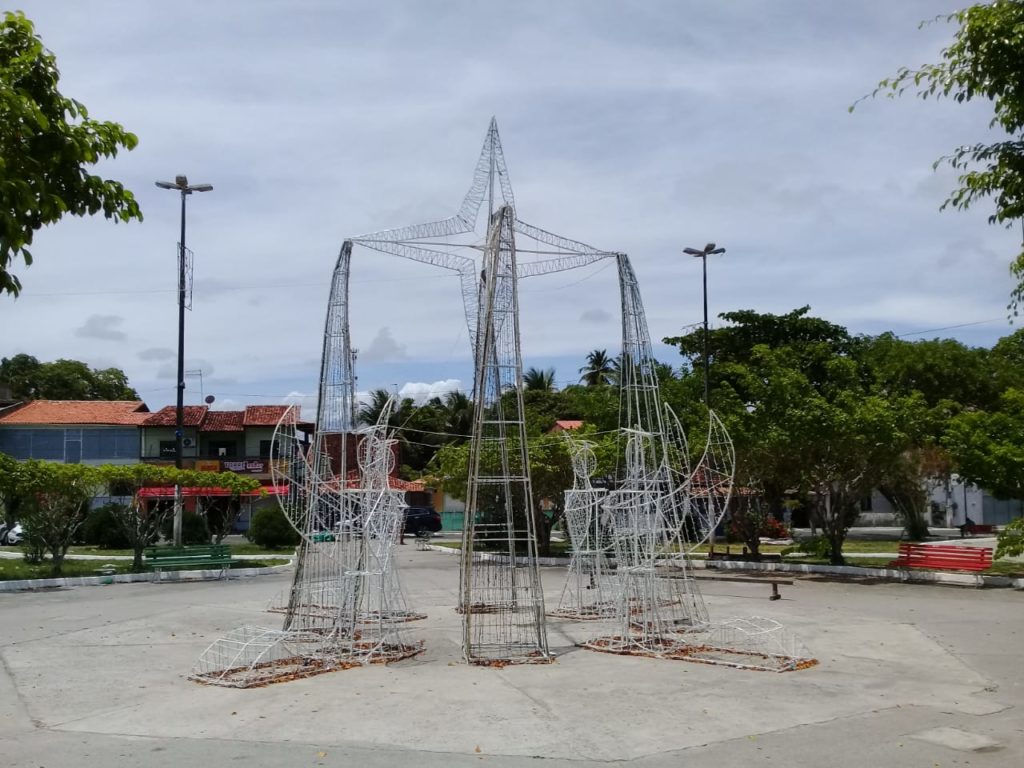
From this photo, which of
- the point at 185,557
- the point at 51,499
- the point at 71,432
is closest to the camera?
the point at 51,499

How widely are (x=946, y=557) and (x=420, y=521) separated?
2938cm

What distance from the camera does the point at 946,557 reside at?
70.3ft

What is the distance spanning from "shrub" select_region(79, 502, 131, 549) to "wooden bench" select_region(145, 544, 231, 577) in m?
9.59

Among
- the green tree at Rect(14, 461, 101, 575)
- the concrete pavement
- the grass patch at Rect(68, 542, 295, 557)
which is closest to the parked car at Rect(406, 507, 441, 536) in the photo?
the grass patch at Rect(68, 542, 295, 557)

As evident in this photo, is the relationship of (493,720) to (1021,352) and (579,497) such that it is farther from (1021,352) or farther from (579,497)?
(1021,352)

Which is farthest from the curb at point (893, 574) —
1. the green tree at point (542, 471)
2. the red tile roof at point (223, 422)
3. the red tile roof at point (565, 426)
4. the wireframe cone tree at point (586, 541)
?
the red tile roof at point (223, 422)

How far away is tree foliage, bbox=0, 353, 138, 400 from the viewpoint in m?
60.9

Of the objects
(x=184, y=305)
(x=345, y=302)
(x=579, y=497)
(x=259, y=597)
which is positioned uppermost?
(x=184, y=305)

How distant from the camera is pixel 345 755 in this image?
7.10 metres

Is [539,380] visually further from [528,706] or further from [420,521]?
[528,706]

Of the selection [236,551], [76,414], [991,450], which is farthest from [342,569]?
[76,414]

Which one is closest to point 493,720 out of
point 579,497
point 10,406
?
point 579,497

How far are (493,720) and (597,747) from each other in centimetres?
118

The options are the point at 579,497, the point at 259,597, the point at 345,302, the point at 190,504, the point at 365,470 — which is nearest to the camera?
the point at 365,470
